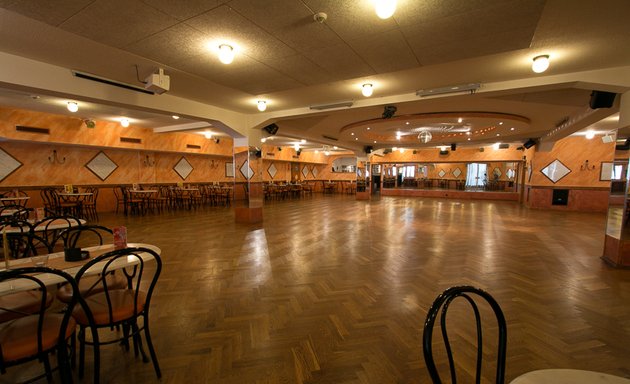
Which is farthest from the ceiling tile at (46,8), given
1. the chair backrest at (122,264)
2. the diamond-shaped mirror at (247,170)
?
the diamond-shaped mirror at (247,170)

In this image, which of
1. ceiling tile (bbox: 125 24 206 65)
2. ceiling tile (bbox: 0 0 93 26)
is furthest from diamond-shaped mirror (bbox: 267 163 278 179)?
ceiling tile (bbox: 0 0 93 26)

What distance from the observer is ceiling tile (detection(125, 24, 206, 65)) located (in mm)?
2729

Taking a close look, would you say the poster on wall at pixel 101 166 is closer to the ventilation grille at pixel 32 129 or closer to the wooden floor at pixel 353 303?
the ventilation grille at pixel 32 129

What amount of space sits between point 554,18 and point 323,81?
102 inches

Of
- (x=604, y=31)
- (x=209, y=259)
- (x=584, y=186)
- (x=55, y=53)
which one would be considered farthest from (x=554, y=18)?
(x=584, y=186)

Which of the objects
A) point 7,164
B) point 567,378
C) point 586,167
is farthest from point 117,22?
point 586,167

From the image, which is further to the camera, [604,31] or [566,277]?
[566,277]

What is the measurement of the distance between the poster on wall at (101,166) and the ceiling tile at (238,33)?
26.9ft

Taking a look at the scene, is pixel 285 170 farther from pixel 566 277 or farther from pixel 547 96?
pixel 566 277

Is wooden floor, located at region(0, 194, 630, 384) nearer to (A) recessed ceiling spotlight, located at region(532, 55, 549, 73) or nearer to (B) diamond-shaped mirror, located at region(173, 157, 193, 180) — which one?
(A) recessed ceiling spotlight, located at region(532, 55, 549, 73)

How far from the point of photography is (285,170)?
1645cm

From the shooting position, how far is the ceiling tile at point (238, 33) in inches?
97.1

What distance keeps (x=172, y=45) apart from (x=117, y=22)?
0.54 meters

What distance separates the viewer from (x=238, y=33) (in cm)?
275
